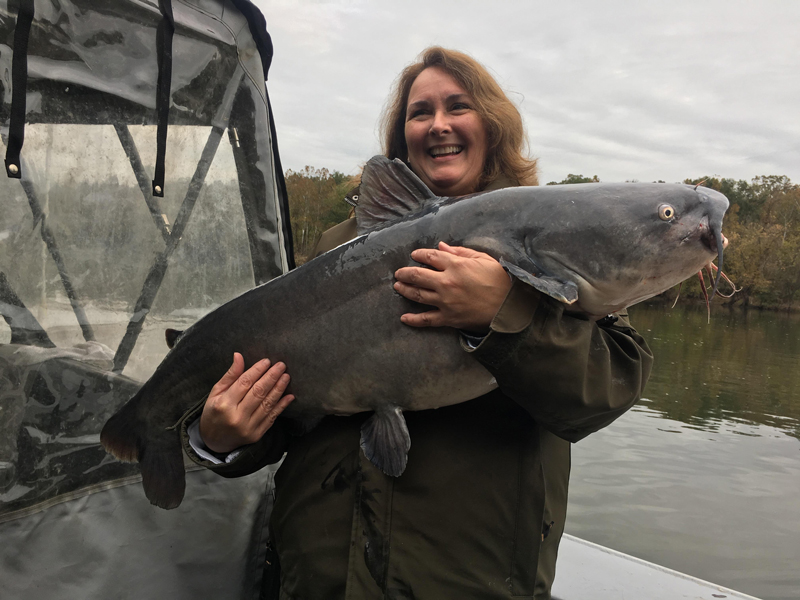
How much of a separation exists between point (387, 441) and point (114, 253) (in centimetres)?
144

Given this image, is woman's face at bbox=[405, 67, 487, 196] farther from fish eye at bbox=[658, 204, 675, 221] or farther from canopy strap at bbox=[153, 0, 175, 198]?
canopy strap at bbox=[153, 0, 175, 198]

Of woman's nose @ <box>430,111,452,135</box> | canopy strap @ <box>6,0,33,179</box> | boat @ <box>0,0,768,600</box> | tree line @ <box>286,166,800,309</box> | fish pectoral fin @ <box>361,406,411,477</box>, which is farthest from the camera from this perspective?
tree line @ <box>286,166,800,309</box>

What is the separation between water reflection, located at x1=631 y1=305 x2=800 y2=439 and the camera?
13633mm

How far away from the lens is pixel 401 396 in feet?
6.08

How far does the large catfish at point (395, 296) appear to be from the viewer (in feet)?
5.41

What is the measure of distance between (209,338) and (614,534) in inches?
278

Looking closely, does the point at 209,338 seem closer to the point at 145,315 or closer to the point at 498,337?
the point at 145,315

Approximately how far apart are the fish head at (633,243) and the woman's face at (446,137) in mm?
751

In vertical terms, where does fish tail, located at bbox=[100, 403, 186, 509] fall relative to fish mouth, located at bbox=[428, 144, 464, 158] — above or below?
below

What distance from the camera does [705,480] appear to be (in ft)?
31.6

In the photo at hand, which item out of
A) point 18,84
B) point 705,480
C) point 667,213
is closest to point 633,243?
point 667,213

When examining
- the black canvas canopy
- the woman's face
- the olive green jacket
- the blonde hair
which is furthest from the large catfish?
the blonde hair

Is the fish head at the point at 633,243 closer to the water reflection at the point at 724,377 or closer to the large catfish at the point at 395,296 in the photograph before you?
the large catfish at the point at 395,296

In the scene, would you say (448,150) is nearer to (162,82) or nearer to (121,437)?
(162,82)
